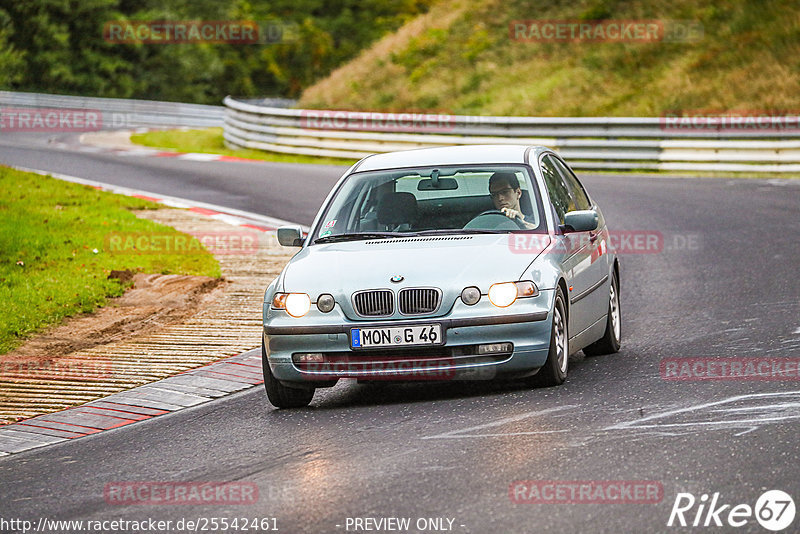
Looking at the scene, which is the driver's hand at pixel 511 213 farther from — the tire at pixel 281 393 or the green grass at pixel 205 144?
the green grass at pixel 205 144

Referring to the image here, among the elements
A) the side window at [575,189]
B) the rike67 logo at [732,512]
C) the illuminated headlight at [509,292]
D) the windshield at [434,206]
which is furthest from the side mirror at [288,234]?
the rike67 logo at [732,512]

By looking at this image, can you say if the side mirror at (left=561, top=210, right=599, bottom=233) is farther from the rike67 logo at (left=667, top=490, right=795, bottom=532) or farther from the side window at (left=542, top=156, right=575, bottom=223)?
the rike67 logo at (left=667, top=490, right=795, bottom=532)

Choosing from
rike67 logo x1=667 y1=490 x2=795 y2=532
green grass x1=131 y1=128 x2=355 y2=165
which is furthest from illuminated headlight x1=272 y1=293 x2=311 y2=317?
green grass x1=131 y1=128 x2=355 y2=165

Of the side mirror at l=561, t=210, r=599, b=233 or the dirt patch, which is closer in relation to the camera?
the side mirror at l=561, t=210, r=599, b=233

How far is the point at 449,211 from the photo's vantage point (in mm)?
9078

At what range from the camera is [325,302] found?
7.97 meters

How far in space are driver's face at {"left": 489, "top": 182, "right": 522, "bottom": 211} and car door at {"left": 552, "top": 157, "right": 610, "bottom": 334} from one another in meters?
0.58

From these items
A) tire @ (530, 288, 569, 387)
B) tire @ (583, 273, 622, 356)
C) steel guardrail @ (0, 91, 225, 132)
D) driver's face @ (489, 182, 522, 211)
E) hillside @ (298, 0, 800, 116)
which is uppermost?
driver's face @ (489, 182, 522, 211)

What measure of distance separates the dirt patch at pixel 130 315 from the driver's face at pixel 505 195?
3878 millimetres

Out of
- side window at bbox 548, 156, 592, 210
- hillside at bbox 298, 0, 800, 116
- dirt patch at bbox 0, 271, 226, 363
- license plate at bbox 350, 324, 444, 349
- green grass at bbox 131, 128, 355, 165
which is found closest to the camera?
license plate at bbox 350, 324, 444, 349

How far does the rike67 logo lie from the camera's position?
17.1 ft

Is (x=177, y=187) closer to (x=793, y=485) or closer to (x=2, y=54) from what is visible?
(x=793, y=485)

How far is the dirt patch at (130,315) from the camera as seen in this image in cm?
1070

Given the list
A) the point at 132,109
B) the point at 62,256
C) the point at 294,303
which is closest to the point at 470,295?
the point at 294,303
